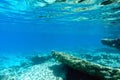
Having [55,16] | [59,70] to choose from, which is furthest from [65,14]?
[59,70]

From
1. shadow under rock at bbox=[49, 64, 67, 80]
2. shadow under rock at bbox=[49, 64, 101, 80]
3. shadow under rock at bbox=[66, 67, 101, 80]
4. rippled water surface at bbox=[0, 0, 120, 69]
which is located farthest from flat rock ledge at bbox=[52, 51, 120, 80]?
rippled water surface at bbox=[0, 0, 120, 69]

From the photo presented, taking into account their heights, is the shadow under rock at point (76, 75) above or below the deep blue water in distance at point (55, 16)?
below

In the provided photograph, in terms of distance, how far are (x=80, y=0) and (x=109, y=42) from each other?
5715 mm

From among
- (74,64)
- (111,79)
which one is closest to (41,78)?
(74,64)

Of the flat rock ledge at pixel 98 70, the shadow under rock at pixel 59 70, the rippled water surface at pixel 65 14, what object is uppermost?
the rippled water surface at pixel 65 14

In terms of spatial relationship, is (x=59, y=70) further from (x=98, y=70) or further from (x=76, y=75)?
(x=98, y=70)

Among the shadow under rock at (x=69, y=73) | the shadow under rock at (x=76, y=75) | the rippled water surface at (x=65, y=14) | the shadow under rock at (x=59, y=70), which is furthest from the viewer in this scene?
the rippled water surface at (x=65, y=14)

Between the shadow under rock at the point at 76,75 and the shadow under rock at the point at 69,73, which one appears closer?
the shadow under rock at the point at 76,75

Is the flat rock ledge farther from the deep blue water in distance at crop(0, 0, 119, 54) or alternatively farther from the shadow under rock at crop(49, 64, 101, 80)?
the deep blue water in distance at crop(0, 0, 119, 54)

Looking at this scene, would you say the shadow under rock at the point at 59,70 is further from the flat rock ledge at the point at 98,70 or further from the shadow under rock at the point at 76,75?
the flat rock ledge at the point at 98,70

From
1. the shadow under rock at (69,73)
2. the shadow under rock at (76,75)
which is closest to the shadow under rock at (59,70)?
the shadow under rock at (69,73)

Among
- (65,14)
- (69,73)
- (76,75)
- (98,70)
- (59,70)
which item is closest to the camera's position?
(98,70)

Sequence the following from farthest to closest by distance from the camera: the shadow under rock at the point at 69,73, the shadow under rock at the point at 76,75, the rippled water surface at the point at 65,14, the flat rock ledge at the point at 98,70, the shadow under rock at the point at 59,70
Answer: the rippled water surface at the point at 65,14 < the shadow under rock at the point at 59,70 < the shadow under rock at the point at 69,73 < the shadow under rock at the point at 76,75 < the flat rock ledge at the point at 98,70

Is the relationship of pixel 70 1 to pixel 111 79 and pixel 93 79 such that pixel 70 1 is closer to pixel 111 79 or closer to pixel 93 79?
pixel 93 79
